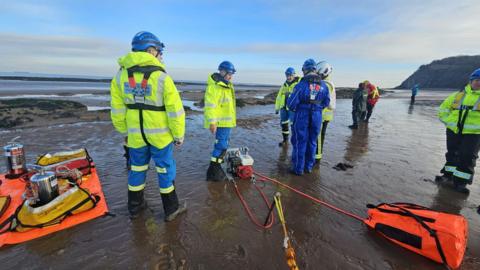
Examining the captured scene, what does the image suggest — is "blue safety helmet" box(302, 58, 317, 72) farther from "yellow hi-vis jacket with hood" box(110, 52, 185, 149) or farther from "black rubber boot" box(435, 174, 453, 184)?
"black rubber boot" box(435, 174, 453, 184)

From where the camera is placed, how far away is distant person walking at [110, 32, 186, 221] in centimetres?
308

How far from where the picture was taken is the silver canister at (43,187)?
11.0 feet

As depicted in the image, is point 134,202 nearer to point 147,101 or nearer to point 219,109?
point 147,101

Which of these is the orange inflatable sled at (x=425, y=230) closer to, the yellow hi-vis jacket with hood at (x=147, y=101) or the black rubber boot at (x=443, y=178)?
the black rubber boot at (x=443, y=178)

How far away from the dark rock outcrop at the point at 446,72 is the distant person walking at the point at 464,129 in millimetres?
95238

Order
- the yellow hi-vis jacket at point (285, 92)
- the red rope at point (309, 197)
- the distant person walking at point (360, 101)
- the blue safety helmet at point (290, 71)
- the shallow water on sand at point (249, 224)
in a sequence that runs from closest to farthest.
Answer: the shallow water on sand at point (249, 224) < the red rope at point (309, 197) < the yellow hi-vis jacket at point (285, 92) < the blue safety helmet at point (290, 71) < the distant person walking at point (360, 101)

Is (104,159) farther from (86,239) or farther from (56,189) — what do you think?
(86,239)

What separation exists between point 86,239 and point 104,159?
11.4 ft

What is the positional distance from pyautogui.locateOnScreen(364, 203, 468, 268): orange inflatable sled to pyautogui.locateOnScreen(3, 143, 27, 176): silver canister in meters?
6.22

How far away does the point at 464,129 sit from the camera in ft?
15.7

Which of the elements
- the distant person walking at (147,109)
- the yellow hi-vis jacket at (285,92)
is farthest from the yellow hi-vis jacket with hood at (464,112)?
the distant person walking at (147,109)

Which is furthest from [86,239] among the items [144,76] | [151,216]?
[144,76]

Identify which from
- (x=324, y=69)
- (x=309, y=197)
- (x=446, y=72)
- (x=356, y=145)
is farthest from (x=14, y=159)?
(x=446, y=72)

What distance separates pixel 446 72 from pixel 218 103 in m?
116
